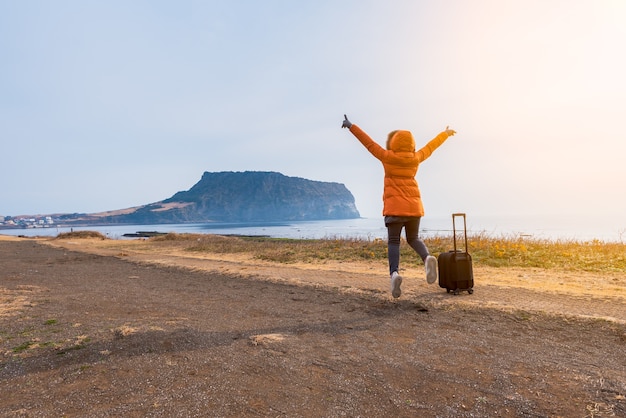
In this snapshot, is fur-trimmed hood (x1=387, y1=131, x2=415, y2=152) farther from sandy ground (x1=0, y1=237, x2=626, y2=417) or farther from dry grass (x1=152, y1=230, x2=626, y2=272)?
dry grass (x1=152, y1=230, x2=626, y2=272)

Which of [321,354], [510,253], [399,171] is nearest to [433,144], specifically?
[399,171]

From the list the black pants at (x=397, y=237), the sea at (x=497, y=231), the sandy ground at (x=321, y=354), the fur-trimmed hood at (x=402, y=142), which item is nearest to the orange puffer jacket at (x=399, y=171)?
the fur-trimmed hood at (x=402, y=142)

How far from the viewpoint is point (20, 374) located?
3.28m

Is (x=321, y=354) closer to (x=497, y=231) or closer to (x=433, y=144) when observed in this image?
(x=433, y=144)

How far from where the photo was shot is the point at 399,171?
234 inches

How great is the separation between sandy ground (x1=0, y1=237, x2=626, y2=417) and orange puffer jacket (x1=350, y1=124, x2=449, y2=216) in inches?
64.6

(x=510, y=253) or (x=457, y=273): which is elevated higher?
(x=457, y=273)

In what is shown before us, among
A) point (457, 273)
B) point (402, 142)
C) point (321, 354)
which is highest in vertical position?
point (402, 142)

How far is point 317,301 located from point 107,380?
3910 mm

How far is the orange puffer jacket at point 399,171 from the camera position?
5.86m

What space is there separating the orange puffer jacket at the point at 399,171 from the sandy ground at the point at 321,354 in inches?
64.6

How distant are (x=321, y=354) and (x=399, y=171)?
11.1 feet

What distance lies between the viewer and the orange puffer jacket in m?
5.86

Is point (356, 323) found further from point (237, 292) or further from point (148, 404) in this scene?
point (237, 292)
